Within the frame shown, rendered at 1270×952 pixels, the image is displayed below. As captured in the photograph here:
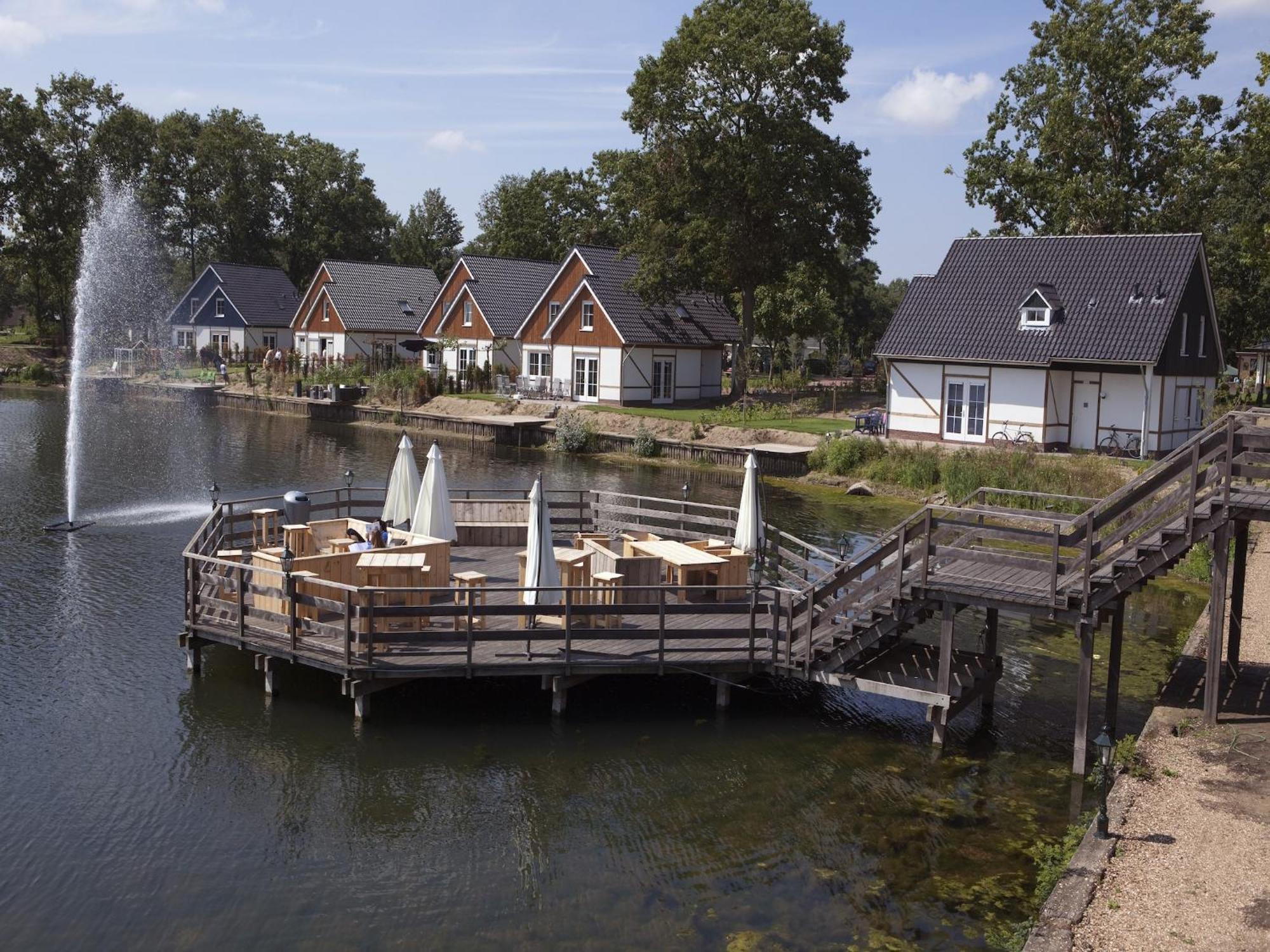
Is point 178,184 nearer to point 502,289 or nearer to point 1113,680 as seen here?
point 502,289

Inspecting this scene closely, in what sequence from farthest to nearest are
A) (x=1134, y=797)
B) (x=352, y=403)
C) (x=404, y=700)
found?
(x=352, y=403) < (x=404, y=700) < (x=1134, y=797)

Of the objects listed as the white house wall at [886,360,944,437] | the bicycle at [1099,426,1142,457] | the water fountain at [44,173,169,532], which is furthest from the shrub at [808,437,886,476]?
the water fountain at [44,173,169,532]

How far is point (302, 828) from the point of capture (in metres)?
13.3

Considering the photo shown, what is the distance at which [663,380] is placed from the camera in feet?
186

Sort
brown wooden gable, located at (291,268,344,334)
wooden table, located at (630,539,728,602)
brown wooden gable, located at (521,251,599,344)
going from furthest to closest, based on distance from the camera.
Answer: brown wooden gable, located at (291,268,344,334)
brown wooden gable, located at (521,251,599,344)
wooden table, located at (630,539,728,602)

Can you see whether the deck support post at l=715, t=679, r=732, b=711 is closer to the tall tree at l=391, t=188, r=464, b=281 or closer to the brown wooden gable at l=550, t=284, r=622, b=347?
the brown wooden gable at l=550, t=284, r=622, b=347

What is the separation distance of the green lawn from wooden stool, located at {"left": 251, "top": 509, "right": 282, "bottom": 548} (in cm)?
2653

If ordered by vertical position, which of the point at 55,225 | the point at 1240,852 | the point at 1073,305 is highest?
the point at 55,225

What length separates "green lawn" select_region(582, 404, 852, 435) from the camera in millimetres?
46594

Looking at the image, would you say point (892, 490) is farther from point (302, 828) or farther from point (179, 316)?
point (179, 316)

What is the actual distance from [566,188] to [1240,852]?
72.4 m

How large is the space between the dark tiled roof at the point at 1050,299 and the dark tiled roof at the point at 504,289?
24745 mm

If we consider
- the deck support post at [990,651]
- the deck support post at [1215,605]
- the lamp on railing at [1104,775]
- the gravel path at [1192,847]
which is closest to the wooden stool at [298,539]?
the deck support post at [990,651]

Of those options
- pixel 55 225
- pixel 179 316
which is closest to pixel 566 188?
pixel 179 316
